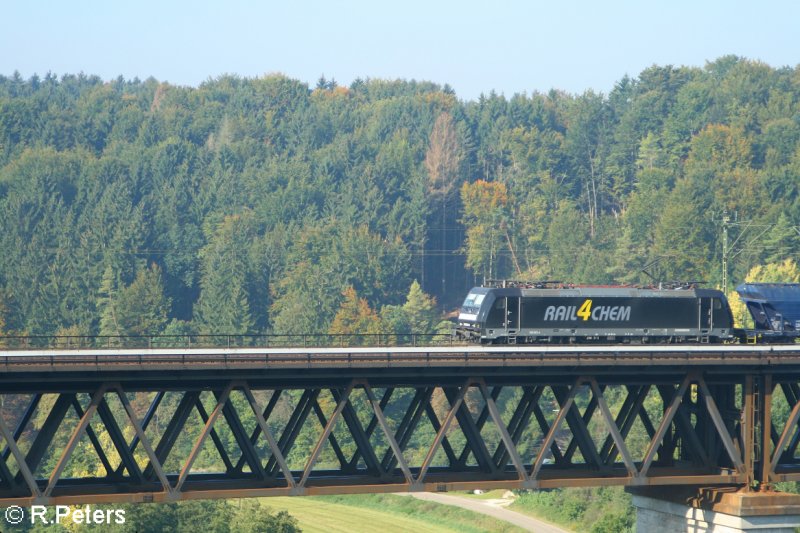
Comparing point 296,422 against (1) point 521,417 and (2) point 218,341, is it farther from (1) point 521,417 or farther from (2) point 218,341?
(2) point 218,341

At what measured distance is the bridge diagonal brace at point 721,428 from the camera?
72875 mm

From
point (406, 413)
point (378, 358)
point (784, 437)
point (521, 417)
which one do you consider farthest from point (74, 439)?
point (784, 437)

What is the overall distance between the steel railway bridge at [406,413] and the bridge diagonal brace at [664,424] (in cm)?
9

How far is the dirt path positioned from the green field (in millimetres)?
A: 1187

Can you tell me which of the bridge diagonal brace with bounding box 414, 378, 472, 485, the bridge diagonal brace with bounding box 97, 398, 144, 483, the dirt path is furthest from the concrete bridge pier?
the dirt path

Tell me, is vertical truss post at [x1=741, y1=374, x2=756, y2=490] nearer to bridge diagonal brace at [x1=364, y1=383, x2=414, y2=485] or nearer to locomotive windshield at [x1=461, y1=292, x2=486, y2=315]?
bridge diagonal brace at [x1=364, y1=383, x2=414, y2=485]

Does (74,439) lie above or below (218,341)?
above

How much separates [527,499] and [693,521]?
51.5 meters

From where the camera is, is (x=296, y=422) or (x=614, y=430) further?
(x=614, y=430)

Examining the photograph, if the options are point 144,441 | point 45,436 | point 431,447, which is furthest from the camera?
point 431,447

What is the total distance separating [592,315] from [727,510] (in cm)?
1723

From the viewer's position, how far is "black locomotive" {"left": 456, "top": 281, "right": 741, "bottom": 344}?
86.2 meters

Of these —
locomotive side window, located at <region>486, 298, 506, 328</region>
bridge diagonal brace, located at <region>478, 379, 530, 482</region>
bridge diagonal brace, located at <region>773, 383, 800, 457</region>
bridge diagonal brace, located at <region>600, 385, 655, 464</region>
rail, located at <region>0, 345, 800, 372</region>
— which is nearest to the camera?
rail, located at <region>0, 345, 800, 372</region>

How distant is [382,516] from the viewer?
124m
